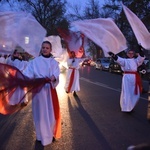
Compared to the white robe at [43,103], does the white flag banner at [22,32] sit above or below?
above

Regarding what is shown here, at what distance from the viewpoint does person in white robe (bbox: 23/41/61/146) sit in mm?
5660

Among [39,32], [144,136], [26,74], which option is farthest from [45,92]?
[144,136]

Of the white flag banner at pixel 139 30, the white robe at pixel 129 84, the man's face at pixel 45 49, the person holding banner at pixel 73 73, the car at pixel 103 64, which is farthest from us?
the car at pixel 103 64

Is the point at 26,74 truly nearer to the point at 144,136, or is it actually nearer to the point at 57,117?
the point at 57,117

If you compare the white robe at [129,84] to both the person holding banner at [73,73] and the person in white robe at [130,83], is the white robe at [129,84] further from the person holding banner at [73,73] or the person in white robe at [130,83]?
the person holding banner at [73,73]

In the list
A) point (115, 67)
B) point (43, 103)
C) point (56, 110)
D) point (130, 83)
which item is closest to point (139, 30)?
point (130, 83)

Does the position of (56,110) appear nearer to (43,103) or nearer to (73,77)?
(43,103)

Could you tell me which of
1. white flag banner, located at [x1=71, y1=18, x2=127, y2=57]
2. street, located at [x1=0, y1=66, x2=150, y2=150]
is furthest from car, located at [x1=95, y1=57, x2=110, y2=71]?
white flag banner, located at [x1=71, y1=18, x2=127, y2=57]

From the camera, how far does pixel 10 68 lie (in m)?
5.39

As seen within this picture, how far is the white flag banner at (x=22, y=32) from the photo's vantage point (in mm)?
5613

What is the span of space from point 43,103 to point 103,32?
2.69 meters

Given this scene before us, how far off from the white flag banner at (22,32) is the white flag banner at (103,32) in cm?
191

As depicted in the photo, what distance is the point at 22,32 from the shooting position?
220 inches

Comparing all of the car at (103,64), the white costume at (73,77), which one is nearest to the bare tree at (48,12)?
the car at (103,64)
